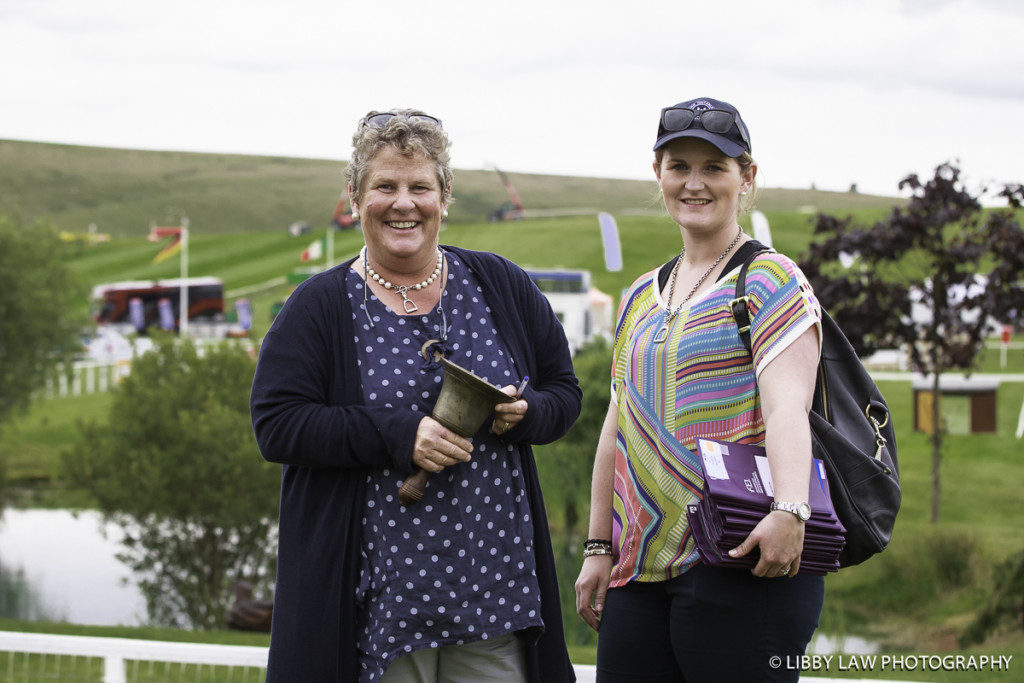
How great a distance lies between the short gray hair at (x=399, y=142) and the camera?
2.42 meters

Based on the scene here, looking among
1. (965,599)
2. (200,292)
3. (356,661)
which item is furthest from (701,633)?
(200,292)

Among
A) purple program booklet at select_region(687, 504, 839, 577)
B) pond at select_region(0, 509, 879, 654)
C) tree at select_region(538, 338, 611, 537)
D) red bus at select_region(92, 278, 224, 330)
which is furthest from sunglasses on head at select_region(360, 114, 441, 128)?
red bus at select_region(92, 278, 224, 330)

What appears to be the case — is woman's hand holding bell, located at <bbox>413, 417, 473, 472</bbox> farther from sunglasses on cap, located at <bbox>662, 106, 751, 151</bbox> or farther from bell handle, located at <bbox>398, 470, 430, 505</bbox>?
sunglasses on cap, located at <bbox>662, 106, 751, 151</bbox>

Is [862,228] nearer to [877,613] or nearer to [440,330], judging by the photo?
[877,613]

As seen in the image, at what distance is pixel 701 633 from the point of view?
90.1 inches

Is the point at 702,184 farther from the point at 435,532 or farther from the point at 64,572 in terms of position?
the point at 64,572

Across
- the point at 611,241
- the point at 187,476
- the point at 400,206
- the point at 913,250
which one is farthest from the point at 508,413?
the point at 611,241

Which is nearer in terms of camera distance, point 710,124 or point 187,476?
point 710,124

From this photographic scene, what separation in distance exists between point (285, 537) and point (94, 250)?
6319cm

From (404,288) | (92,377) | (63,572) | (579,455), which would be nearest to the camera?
(404,288)

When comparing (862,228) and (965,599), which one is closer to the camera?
(965,599)

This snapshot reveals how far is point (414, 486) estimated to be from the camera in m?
2.34

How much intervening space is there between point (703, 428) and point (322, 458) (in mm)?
859

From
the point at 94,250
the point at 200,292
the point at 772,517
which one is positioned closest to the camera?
the point at 772,517
